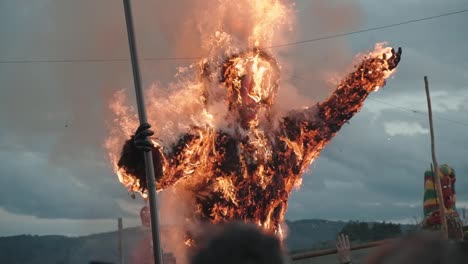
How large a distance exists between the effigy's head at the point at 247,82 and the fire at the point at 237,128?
0.03m

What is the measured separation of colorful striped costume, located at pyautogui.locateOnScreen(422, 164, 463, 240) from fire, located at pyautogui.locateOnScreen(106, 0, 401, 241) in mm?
19891

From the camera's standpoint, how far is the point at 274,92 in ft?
70.1

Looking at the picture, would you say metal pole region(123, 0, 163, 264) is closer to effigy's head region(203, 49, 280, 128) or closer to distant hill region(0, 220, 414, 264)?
effigy's head region(203, 49, 280, 128)

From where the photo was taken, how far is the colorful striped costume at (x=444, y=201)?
3984 centimetres

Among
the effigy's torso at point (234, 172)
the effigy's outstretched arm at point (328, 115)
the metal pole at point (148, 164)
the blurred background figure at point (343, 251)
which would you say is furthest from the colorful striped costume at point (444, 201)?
the blurred background figure at point (343, 251)

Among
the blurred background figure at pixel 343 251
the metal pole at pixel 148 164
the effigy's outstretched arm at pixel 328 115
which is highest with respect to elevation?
the effigy's outstretched arm at pixel 328 115

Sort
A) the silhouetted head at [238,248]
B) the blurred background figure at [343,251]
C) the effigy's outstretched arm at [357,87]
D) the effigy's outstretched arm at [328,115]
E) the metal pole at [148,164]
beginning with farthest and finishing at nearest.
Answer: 1. the effigy's outstretched arm at [328,115]
2. the effigy's outstretched arm at [357,87]
3. the metal pole at [148,164]
4. the blurred background figure at [343,251]
5. the silhouetted head at [238,248]

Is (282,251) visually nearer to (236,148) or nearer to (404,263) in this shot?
(404,263)

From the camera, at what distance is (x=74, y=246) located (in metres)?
40.8

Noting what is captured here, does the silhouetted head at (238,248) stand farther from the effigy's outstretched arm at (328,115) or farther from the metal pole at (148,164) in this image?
the effigy's outstretched arm at (328,115)

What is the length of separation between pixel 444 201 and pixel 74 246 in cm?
1948

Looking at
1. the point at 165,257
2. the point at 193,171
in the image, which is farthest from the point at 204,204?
the point at 165,257

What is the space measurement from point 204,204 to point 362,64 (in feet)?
18.9

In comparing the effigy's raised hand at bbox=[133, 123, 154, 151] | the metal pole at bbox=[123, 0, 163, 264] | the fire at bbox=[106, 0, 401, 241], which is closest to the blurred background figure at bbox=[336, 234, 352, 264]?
the metal pole at bbox=[123, 0, 163, 264]
